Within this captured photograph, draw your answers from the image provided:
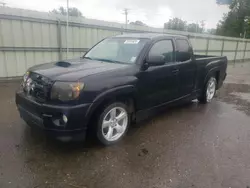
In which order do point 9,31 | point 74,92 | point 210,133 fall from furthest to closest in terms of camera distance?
point 9,31, point 210,133, point 74,92

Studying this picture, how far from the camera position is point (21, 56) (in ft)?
24.8

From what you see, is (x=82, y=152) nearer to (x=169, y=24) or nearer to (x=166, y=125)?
(x=166, y=125)

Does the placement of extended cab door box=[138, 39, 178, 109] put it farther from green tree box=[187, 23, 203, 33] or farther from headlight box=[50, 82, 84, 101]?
green tree box=[187, 23, 203, 33]

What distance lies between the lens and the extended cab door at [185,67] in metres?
4.40

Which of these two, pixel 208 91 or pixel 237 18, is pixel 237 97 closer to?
pixel 208 91

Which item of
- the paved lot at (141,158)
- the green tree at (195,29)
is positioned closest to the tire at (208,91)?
the paved lot at (141,158)

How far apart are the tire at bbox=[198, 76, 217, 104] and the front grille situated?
4103mm

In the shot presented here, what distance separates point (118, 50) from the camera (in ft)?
13.1

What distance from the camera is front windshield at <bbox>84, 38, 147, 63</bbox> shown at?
371cm

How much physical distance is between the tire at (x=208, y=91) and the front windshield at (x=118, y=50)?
102 inches

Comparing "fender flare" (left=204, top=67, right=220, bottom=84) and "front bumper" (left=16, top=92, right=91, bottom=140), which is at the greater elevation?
"fender flare" (left=204, top=67, right=220, bottom=84)

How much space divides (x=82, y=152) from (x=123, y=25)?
8614mm

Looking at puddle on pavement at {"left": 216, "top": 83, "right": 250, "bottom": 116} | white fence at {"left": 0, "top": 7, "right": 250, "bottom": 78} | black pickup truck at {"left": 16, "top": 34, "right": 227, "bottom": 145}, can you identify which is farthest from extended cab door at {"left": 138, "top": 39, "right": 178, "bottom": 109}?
white fence at {"left": 0, "top": 7, "right": 250, "bottom": 78}

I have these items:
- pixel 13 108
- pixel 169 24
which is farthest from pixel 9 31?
pixel 169 24
